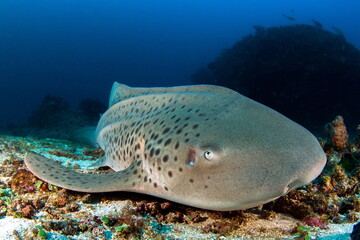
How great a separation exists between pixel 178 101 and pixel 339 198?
2.74 m

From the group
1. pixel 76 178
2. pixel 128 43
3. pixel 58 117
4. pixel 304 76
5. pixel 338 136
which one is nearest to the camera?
pixel 76 178

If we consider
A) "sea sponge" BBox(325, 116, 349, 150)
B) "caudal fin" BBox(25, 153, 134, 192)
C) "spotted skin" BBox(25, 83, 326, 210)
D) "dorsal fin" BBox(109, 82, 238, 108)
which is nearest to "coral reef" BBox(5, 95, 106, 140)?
"dorsal fin" BBox(109, 82, 238, 108)

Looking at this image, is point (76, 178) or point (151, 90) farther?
point (151, 90)

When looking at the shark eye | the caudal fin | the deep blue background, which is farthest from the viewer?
the deep blue background

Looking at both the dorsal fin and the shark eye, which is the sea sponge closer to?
the dorsal fin

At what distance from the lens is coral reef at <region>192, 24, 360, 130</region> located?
710 inches

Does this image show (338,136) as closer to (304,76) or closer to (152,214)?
(152,214)

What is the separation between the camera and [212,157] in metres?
2.50

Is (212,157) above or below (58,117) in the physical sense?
above

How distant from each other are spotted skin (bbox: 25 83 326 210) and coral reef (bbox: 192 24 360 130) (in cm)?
1587

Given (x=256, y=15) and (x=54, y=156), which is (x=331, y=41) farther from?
(x=256, y=15)

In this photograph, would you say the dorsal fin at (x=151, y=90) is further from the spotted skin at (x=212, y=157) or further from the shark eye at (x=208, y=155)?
the shark eye at (x=208, y=155)

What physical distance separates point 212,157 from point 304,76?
60.7ft

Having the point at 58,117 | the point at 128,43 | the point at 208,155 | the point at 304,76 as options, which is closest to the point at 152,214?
the point at 208,155
